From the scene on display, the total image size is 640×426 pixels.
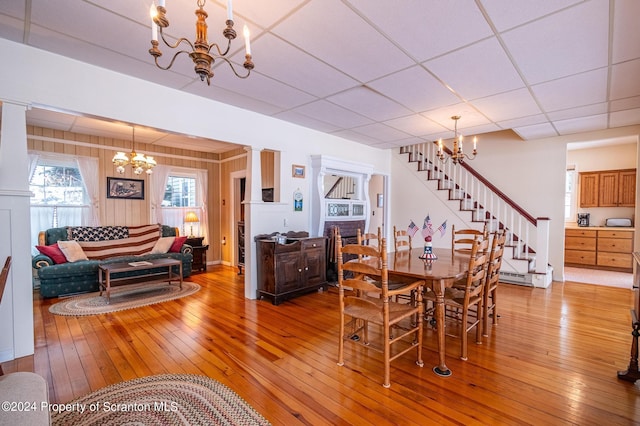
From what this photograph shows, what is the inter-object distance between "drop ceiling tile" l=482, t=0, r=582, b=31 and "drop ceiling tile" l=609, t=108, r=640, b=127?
11.1 feet

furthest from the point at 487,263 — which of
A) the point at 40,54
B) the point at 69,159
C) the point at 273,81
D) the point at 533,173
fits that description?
the point at 69,159

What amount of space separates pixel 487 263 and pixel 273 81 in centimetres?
302

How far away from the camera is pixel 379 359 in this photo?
2.60 meters

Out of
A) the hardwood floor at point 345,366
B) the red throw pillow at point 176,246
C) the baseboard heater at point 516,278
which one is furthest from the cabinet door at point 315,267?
the baseboard heater at point 516,278

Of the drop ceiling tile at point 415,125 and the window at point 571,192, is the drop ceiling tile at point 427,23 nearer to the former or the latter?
the drop ceiling tile at point 415,125

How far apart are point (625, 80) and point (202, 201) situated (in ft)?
23.6

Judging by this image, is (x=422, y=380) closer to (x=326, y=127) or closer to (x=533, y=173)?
(x=326, y=127)

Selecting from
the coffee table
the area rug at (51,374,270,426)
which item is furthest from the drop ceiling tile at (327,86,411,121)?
the coffee table

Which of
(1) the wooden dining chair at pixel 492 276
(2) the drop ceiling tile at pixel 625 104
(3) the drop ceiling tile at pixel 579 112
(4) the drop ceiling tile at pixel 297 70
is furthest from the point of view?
(3) the drop ceiling tile at pixel 579 112

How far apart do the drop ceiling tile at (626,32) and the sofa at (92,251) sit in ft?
21.0

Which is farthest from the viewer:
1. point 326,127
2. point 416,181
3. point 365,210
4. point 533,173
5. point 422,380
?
point 416,181

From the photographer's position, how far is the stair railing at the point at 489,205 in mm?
5047

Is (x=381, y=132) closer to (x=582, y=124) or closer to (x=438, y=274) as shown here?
(x=582, y=124)

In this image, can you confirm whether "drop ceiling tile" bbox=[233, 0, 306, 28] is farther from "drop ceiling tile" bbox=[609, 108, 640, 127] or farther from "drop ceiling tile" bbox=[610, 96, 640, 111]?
"drop ceiling tile" bbox=[609, 108, 640, 127]
